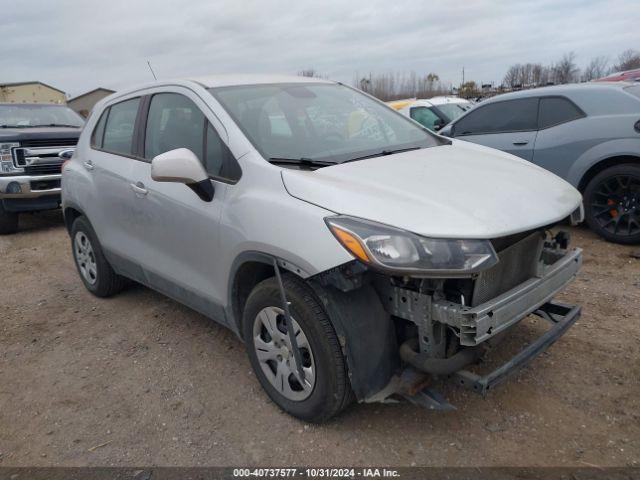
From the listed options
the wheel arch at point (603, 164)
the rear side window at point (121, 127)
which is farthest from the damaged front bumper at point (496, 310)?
the wheel arch at point (603, 164)

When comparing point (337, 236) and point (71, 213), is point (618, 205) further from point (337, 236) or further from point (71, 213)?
point (71, 213)

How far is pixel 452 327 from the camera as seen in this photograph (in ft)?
7.50

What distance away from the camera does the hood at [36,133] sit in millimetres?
7539

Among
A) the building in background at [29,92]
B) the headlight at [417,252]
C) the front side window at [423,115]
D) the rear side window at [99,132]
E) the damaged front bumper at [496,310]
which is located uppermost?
the building in background at [29,92]

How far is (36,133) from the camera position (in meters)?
7.80

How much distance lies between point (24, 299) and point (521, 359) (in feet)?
15.1

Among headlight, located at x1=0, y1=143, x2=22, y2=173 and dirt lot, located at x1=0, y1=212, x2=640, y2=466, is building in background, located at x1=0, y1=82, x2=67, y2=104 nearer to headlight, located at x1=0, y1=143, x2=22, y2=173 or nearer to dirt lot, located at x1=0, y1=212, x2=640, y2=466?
headlight, located at x1=0, y1=143, x2=22, y2=173

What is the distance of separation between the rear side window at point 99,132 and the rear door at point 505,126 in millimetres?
4274

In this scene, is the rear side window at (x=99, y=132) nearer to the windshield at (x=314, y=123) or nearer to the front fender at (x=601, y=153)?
the windshield at (x=314, y=123)

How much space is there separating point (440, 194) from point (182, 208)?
1594 mm

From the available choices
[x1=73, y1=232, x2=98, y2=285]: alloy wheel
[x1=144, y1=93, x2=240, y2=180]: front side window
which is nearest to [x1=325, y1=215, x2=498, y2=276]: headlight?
[x1=144, y1=93, x2=240, y2=180]: front side window

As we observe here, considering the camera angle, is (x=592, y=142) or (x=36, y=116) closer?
(x=592, y=142)

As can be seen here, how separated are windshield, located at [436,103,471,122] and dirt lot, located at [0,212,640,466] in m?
6.99

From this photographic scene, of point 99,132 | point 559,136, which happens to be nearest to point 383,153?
point 99,132
